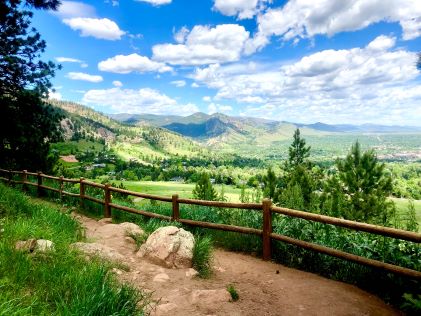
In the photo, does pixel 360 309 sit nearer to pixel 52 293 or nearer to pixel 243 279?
pixel 243 279

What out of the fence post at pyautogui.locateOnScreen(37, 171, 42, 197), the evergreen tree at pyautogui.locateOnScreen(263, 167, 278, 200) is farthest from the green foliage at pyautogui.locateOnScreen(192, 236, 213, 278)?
the evergreen tree at pyautogui.locateOnScreen(263, 167, 278, 200)

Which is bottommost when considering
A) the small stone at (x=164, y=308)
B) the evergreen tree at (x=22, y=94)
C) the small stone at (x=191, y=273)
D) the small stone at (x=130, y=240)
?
the small stone at (x=191, y=273)

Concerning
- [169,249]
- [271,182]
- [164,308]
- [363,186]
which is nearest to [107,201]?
[169,249]

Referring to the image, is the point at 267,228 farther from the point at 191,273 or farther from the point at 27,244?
the point at 27,244

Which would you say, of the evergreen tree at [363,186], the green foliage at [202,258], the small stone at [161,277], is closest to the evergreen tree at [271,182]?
the evergreen tree at [363,186]

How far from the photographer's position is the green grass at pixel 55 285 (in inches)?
145

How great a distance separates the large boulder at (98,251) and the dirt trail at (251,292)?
241 mm

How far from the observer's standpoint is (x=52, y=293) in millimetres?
4125

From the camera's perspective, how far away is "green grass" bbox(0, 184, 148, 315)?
369cm

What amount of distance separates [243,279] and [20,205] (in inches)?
197

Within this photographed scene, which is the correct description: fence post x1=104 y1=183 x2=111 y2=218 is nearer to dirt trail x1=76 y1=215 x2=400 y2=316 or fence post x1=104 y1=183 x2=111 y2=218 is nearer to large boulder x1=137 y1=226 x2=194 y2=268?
dirt trail x1=76 y1=215 x2=400 y2=316

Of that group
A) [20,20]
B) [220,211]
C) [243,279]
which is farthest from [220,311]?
[20,20]

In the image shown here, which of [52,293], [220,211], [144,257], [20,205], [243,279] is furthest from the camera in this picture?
[220,211]

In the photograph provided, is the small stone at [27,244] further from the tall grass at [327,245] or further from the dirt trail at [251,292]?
the tall grass at [327,245]
